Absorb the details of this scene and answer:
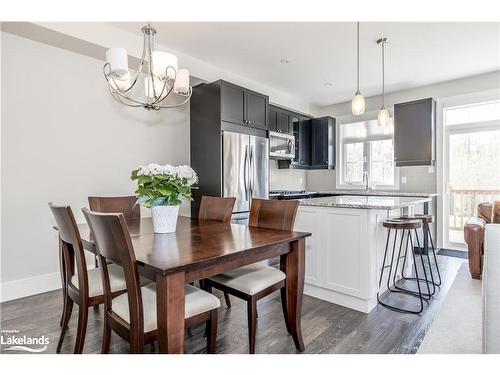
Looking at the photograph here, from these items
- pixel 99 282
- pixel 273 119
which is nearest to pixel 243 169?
pixel 273 119

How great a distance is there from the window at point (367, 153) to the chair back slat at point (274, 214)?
3886 millimetres

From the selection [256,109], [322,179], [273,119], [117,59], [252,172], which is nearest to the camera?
[117,59]

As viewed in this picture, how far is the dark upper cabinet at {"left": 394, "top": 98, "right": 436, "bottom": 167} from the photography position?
15.0 feet

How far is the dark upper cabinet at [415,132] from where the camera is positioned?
4562 millimetres

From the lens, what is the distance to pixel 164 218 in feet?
6.40

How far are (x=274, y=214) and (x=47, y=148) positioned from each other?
2417 millimetres

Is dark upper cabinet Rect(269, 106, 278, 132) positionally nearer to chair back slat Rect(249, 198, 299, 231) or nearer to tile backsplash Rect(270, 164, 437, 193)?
tile backsplash Rect(270, 164, 437, 193)

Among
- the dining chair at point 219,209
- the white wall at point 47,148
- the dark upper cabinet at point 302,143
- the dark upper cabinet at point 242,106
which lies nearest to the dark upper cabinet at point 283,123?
the dark upper cabinet at point 302,143

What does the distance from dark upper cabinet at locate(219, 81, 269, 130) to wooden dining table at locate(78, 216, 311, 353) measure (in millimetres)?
1854

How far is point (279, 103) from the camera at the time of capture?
5.29m

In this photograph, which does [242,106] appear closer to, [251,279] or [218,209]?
[218,209]

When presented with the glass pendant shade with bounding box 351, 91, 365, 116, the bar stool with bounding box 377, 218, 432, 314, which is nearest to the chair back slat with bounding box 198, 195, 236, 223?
the bar stool with bounding box 377, 218, 432, 314
